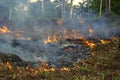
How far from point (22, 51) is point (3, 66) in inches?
148

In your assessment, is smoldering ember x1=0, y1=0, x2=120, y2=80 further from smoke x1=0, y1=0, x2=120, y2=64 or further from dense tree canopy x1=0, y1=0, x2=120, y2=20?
dense tree canopy x1=0, y1=0, x2=120, y2=20

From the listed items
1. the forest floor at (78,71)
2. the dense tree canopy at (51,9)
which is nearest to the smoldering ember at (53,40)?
the forest floor at (78,71)

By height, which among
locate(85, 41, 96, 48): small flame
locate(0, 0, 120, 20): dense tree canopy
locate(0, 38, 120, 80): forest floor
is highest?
locate(0, 0, 120, 20): dense tree canopy

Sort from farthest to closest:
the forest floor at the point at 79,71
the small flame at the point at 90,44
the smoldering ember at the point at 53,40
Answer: the small flame at the point at 90,44 → the smoldering ember at the point at 53,40 → the forest floor at the point at 79,71

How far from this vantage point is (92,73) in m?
11.3

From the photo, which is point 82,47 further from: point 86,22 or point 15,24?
point 15,24

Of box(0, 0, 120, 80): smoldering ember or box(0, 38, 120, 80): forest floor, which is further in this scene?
box(0, 0, 120, 80): smoldering ember

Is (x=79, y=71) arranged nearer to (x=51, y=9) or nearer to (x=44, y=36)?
(x=44, y=36)

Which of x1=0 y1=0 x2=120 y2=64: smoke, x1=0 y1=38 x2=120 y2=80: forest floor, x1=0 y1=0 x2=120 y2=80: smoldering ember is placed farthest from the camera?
x1=0 y1=0 x2=120 y2=64: smoke

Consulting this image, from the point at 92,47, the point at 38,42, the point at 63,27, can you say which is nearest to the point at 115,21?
the point at 63,27

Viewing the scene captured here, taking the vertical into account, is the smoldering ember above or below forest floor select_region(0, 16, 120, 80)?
above

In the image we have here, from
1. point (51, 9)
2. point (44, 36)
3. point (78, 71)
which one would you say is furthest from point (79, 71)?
point (51, 9)

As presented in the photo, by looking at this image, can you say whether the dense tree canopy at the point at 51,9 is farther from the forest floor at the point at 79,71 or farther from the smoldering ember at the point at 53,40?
the forest floor at the point at 79,71

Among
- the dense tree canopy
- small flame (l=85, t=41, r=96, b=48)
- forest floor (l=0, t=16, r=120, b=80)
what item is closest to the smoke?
small flame (l=85, t=41, r=96, b=48)
